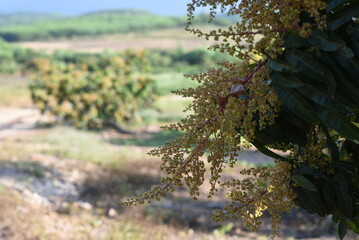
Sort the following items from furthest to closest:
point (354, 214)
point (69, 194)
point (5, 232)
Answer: point (69, 194) < point (5, 232) < point (354, 214)

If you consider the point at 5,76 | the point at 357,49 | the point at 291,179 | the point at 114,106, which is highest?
the point at 357,49

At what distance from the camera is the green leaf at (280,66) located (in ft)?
3.49

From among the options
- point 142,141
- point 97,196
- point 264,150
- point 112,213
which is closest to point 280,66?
point 264,150

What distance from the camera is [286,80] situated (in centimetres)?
108

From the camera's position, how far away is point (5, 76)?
34938mm

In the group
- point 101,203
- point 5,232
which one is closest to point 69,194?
point 101,203

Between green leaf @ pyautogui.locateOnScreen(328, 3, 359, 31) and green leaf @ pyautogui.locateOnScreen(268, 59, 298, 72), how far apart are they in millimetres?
118

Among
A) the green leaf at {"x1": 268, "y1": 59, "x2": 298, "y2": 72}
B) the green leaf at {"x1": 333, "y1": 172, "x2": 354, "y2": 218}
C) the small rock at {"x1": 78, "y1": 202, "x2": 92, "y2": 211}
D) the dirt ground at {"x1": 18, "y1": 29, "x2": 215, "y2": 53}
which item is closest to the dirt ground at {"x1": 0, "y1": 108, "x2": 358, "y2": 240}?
the small rock at {"x1": 78, "y1": 202, "x2": 92, "y2": 211}

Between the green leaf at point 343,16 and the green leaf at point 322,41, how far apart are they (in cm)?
3

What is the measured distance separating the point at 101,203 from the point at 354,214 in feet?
18.0

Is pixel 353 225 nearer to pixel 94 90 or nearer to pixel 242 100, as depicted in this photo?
pixel 242 100

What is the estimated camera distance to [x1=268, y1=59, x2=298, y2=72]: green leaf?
3.49 feet

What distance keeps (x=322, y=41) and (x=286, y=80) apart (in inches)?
4.3

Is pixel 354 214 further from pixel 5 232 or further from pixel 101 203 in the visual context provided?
pixel 101 203
